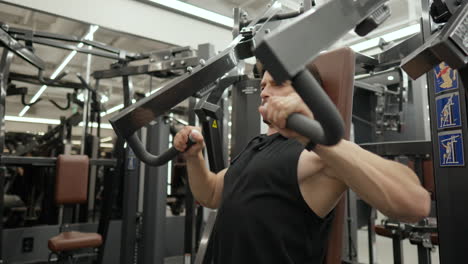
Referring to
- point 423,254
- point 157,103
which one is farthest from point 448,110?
point 423,254

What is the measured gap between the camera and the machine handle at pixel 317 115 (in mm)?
518

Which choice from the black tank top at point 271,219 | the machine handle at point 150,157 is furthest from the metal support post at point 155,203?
the black tank top at point 271,219

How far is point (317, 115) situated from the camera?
0.53m

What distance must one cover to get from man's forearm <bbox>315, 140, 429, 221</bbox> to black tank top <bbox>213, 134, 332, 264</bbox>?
0.78 ft

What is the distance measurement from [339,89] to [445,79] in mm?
517

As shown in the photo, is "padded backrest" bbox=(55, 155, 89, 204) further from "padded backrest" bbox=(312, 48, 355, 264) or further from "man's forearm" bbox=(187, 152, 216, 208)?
"padded backrest" bbox=(312, 48, 355, 264)

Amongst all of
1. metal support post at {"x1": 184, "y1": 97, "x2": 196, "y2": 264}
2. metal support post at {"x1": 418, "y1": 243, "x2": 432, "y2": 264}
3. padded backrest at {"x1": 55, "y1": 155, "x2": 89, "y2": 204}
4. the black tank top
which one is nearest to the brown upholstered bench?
padded backrest at {"x1": 55, "y1": 155, "x2": 89, "y2": 204}

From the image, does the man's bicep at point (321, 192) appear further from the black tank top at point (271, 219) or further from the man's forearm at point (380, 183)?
the man's forearm at point (380, 183)

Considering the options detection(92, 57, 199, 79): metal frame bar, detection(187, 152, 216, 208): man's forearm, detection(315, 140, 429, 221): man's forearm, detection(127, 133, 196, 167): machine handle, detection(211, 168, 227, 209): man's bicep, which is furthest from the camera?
detection(92, 57, 199, 79): metal frame bar

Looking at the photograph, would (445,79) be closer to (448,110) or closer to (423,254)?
(448,110)

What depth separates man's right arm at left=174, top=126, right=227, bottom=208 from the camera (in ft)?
3.91

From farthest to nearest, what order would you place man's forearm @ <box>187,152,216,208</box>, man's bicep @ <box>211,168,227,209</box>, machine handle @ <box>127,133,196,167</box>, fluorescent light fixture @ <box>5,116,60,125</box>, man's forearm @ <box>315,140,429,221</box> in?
1. fluorescent light fixture @ <box>5,116,60,125</box>
2. man's bicep @ <box>211,168,227,209</box>
3. man's forearm @ <box>187,152,216,208</box>
4. machine handle @ <box>127,133,196,167</box>
5. man's forearm @ <box>315,140,429,221</box>

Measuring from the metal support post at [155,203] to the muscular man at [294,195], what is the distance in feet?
6.98

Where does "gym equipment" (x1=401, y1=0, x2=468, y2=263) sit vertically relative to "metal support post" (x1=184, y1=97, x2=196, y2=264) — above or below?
above
